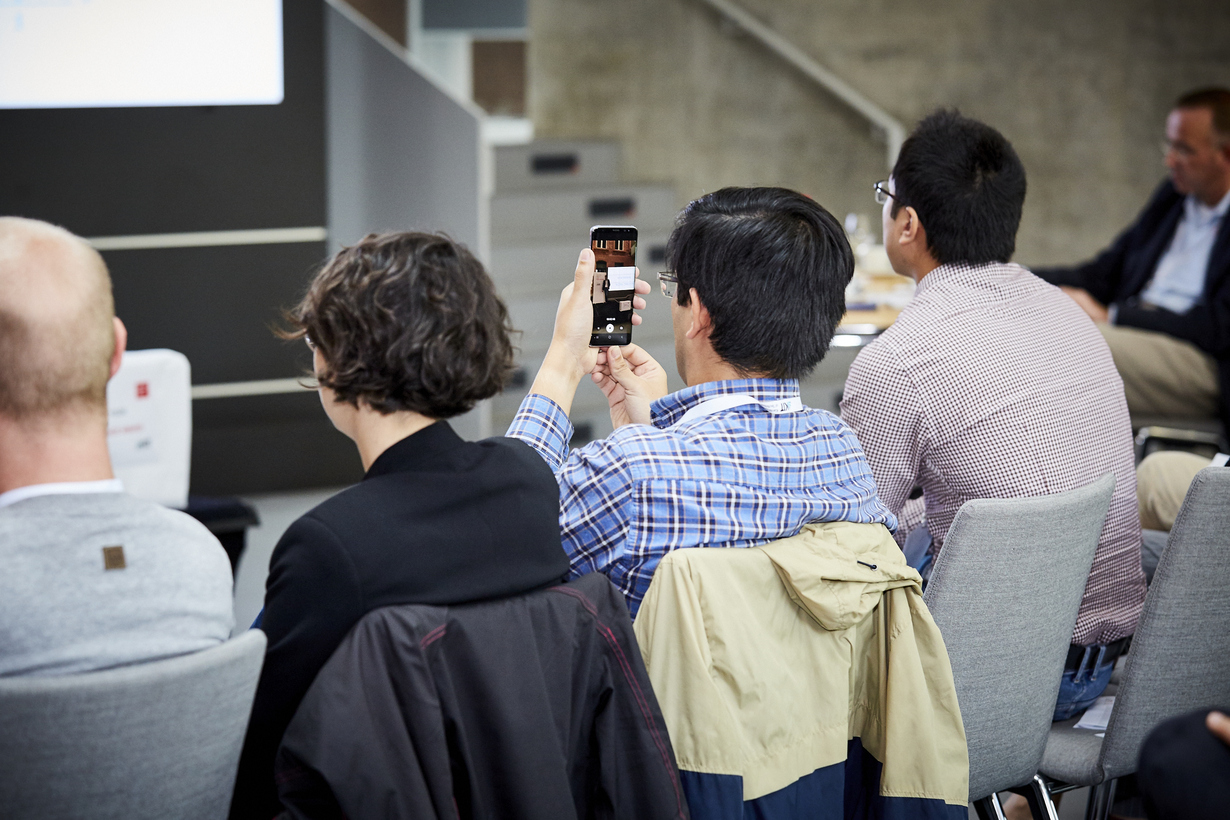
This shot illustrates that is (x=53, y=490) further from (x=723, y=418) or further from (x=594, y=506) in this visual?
(x=723, y=418)

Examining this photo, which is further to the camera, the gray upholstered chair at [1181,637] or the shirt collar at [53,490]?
the gray upholstered chair at [1181,637]

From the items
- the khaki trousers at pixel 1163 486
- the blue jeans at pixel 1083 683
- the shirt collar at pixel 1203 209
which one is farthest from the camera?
the shirt collar at pixel 1203 209

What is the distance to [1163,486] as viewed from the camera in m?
2.43

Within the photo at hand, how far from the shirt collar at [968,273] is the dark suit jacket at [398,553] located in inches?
38.2

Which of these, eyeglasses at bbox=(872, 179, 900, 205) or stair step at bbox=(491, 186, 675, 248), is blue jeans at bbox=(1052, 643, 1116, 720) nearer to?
eyeglasses at bbox=(872, 179, 900, 205)

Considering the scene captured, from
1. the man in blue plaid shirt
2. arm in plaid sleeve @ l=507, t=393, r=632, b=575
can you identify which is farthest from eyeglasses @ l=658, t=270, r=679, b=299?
arm in plaid sleeve @ l=507, t=393, r=632, b=575

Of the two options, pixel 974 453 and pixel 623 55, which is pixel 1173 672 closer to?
pixel 974 453

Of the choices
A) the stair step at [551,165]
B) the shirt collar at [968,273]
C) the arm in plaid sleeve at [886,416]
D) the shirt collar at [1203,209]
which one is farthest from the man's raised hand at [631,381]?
the stair step at [551,165]

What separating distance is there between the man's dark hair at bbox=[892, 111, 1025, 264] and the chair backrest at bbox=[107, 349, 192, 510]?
163 centimetres

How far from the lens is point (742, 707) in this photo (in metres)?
1.30

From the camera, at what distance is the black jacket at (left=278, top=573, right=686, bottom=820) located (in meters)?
1.08

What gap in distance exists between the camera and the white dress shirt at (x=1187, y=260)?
407 centimetres

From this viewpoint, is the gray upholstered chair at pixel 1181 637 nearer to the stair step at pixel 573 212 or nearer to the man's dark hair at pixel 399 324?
the man's dark hair at pixel 399 324

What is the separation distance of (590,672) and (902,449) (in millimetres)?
810
